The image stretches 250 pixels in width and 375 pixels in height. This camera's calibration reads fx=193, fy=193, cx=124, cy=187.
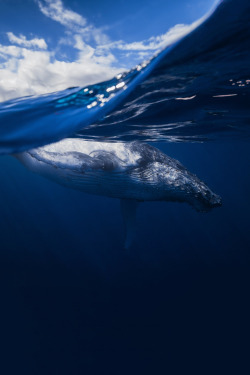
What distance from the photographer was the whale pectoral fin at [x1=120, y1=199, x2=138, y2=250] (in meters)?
8.69

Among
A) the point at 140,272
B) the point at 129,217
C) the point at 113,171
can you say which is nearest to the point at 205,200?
the point at 113,171

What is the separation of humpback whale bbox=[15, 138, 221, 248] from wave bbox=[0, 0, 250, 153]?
0.90 metres

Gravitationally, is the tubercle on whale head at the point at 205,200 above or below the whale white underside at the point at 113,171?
below

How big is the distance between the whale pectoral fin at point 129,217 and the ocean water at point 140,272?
A: 382 cm

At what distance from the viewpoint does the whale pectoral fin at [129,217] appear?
869 centimetres

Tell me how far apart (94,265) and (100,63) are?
68.6 feet

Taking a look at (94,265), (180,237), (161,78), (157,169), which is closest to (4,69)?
(161,78)

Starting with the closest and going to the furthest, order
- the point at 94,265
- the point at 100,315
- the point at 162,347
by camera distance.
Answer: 1. the point at 162,347
2. the point at 100,315
3. the point at 94,265

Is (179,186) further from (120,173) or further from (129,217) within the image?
(129,217)

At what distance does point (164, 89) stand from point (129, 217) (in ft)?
17.8

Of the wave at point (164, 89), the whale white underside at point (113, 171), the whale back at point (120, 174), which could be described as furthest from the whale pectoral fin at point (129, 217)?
the wave at point (164, 89)

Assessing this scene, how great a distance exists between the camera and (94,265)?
2141 centimetres

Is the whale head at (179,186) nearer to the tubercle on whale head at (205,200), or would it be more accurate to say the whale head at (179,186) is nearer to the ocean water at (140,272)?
the tubercle on whale head at (205,200)

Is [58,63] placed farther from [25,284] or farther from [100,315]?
[25,284]
